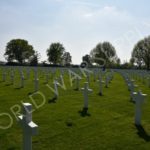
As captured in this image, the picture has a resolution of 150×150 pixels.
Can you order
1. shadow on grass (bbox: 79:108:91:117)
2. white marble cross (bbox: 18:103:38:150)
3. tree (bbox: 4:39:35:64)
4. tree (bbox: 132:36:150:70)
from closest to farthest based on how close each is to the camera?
white marble cross (bbox: 18:103:38:150) → shadow on grass (bbox: 79:108:91:117) → tree (bbox: 132:36:150:70) → tree (bbox: 4:39:35:64)

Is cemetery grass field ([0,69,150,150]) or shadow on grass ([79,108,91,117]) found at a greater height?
shadow on grass ([79,108,91,117])

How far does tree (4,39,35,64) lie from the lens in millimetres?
87562

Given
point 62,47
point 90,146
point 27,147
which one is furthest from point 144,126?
point 62,47

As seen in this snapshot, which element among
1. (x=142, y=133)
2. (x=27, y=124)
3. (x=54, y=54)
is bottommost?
(x=142, y=133)

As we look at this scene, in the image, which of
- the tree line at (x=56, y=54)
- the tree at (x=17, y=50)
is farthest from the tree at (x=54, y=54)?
the tree at (x=17, y=50)

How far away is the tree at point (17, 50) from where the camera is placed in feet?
287

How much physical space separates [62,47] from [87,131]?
264 feet

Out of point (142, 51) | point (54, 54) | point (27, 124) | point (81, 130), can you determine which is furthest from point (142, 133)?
point (54, 54)

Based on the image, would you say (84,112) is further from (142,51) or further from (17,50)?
(17,50)

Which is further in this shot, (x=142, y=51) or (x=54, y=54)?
(x=54, y=54)

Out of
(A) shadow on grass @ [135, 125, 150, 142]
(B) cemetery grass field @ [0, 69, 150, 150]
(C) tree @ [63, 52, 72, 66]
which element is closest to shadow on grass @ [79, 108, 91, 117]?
(B) cemetery grass field @ [0, 69, 150, 150]

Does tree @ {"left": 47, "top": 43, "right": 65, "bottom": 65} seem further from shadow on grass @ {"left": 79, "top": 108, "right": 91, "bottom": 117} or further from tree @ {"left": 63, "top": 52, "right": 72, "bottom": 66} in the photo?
shadow on grass @ {"left": 79, "top": 108, "right": 91, "bottom": 117}

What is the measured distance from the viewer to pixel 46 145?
547 centimetres

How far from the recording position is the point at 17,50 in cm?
8825
